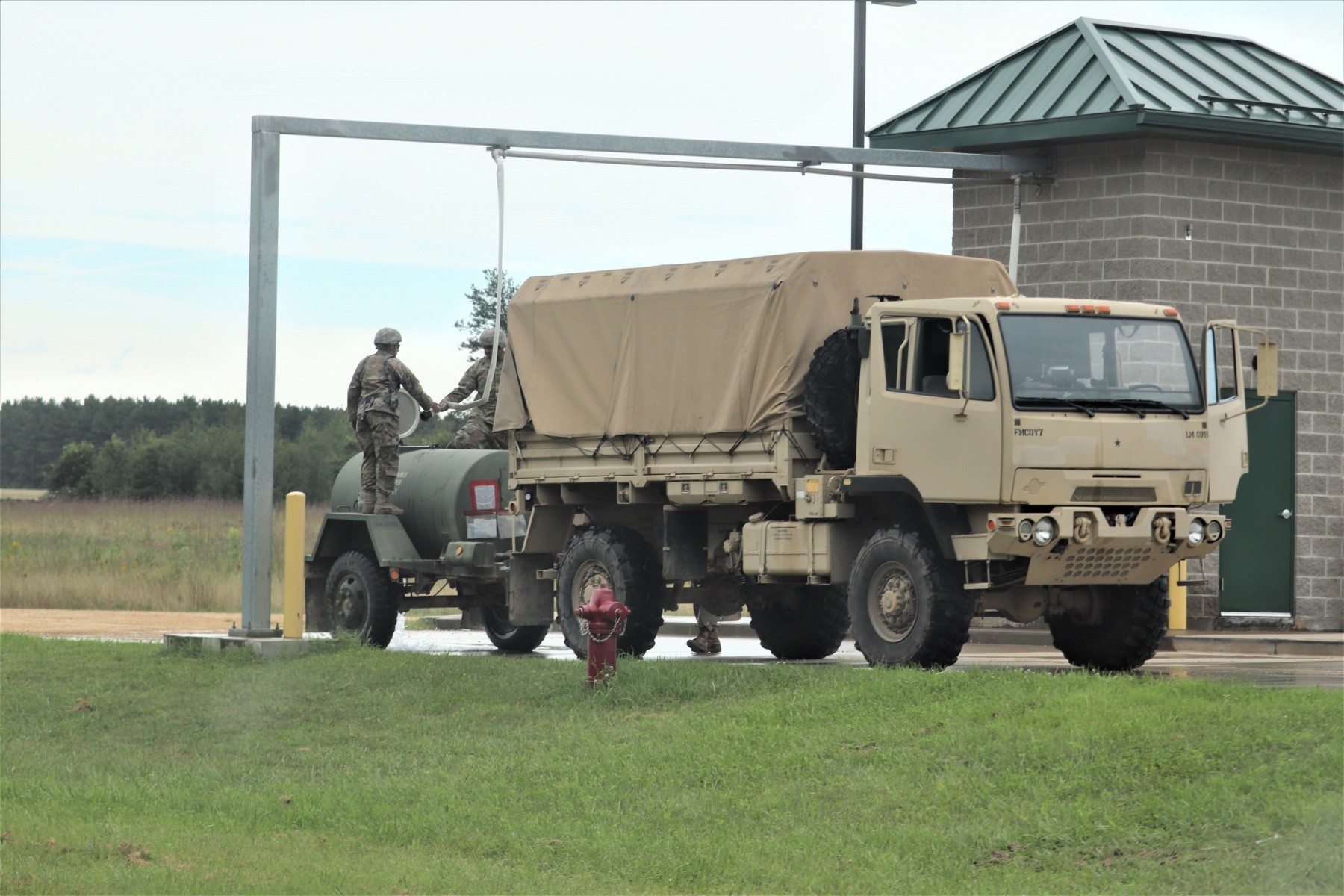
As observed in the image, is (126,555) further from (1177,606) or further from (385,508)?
(1177,606)

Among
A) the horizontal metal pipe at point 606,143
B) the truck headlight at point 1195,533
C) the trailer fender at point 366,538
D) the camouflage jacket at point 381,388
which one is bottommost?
the trailer fender at point 366,538

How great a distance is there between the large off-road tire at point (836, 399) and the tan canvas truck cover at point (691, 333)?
444mm

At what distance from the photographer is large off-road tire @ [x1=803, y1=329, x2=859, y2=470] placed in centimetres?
1552

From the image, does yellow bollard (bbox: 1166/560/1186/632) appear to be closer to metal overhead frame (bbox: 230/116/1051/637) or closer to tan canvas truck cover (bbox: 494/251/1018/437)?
tan canvas truck cover (bbox: 494/251/1018/437)

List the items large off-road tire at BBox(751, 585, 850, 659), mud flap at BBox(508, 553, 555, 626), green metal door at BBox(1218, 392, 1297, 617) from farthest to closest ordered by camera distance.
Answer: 1. green metal door at BBox(1218, 392, 1297, 617)
2. mud flap at BBox(508, 553, 555, 626)
3. large off-road tire at BBox(751, 585, 850, 659)

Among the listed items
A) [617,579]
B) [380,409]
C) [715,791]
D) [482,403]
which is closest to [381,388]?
[380,409]

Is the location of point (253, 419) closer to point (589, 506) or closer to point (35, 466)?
point (589, 506)

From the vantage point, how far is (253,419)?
62.1 feet

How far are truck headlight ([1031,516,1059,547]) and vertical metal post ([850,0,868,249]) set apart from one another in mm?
9458

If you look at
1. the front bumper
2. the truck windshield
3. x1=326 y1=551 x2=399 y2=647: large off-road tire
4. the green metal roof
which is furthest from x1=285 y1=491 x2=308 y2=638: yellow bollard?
the green metal roof

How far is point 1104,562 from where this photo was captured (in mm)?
14289

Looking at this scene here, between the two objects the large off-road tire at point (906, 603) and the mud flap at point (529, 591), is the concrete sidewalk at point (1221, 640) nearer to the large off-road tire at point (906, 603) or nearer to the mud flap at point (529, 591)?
the mud flap at point (529, 591)

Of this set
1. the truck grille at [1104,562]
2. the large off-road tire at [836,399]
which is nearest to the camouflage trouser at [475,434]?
the large off-road tire at [836,399]

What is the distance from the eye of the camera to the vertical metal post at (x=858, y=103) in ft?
75.6
